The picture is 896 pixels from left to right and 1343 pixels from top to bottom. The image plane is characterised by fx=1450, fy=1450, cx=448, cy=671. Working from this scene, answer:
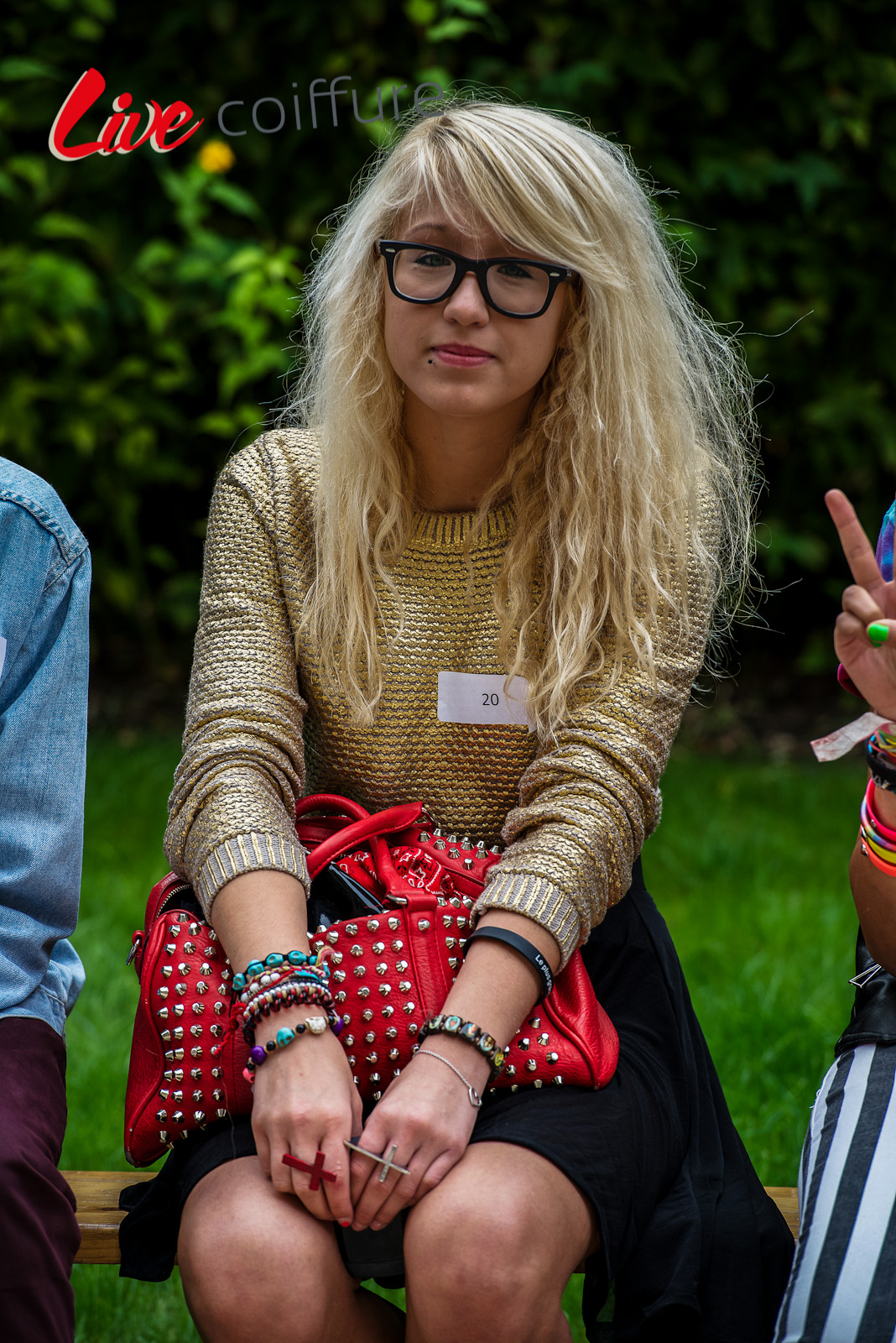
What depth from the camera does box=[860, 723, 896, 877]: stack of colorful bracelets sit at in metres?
1.57

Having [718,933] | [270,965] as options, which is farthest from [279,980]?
[718,933]

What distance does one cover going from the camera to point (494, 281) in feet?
6.34

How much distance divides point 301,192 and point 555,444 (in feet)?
9.18

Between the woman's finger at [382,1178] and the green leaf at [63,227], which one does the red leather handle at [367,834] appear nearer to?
the woman's finger at [382,1178]

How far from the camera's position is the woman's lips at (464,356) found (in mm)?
1950

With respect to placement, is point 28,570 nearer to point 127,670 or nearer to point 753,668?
point 127,670

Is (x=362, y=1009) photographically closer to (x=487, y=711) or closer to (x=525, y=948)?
(x=525, y=948)

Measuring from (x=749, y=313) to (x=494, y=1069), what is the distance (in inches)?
147

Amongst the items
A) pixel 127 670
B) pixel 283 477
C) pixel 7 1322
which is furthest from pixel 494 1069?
pixel 127 670

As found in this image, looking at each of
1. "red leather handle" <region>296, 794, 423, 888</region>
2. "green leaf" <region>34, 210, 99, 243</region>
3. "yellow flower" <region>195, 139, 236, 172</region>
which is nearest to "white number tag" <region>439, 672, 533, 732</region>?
"red leather handle" <region>296, 794, 423, 888</region>

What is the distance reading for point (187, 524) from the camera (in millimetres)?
5297

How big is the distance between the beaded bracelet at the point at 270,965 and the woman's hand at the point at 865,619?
70 centimetres

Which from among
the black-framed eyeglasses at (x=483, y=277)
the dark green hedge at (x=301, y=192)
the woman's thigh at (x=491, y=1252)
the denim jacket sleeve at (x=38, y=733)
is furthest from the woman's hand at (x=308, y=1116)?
the dark green hedge at (x=301, y=192)

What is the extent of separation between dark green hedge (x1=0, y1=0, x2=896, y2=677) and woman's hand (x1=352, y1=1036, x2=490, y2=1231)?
9.93ft
